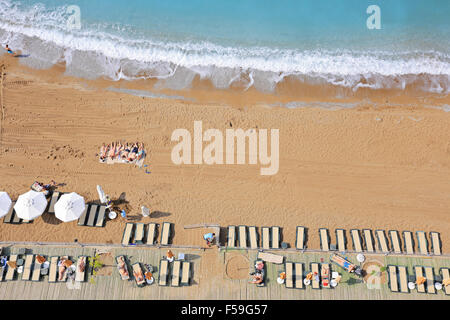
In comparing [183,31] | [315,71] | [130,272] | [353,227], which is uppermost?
[183,31]

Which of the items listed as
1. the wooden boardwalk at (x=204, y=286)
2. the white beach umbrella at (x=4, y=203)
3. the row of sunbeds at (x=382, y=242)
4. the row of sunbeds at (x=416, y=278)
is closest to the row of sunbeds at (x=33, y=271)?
the wooden boardwalk at (x=204, y=286)

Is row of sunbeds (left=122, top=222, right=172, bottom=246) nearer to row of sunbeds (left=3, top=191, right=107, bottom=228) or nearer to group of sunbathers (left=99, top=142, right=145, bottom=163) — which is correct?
row of sunbeds (left=3, top=191, right=107, bottom=228)

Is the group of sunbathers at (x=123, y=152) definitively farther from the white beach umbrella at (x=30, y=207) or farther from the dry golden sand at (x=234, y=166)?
the white beach umbrella at (x=30, y=207)

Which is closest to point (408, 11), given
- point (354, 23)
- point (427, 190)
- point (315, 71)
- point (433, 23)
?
point (433, 23)

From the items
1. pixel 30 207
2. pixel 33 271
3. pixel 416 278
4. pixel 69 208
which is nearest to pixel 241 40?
pixel 69 208

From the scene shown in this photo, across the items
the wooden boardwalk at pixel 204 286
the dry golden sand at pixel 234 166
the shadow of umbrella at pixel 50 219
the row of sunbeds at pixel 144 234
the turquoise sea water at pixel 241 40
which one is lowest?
the wooden boardwalk at pixel 204 286

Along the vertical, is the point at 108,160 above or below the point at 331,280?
above

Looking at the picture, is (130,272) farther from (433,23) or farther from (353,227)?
(433,23)
